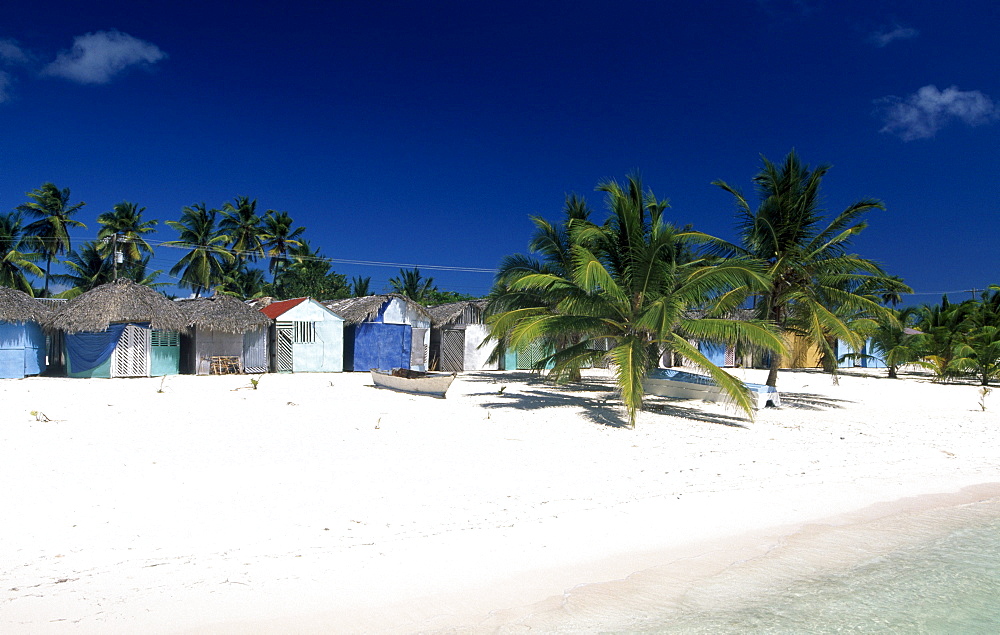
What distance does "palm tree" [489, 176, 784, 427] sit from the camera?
10.5m

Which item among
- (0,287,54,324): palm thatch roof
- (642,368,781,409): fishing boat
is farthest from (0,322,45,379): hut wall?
(642,368,781,409): fishing boat

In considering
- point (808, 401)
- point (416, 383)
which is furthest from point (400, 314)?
point (808, 401)

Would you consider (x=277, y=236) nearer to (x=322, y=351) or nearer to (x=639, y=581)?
(x=322, y=351)

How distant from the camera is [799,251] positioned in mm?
14383

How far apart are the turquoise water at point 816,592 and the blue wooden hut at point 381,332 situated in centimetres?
1959

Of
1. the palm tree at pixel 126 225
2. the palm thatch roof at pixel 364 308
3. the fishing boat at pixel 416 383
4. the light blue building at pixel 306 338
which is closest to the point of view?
the fishing boat at pixel 416 383

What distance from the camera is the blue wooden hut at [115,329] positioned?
61.7ft

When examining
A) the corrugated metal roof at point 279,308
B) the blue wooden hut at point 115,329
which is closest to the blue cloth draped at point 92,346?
the blue wooden hut at point 115,329

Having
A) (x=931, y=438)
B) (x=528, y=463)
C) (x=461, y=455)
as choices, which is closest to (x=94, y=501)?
(x=461, y=455)

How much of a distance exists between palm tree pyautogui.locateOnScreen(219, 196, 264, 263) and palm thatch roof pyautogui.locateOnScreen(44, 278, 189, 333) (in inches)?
748

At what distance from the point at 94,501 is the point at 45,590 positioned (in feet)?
6.30

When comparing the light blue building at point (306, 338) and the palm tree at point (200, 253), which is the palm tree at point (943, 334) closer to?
the light blue building at point (306, 338)

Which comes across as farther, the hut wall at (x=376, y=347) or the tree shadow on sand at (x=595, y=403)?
the hut wall at (x=376, y=347)

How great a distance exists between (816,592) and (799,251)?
1113 centimetres
